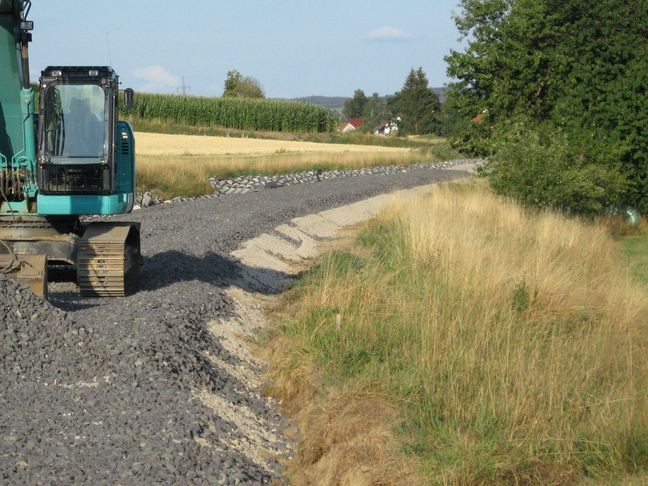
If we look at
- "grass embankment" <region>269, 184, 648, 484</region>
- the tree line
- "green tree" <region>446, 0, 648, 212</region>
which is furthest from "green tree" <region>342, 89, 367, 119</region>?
"grass embankment" <region>269, 184, 648, 484</region>

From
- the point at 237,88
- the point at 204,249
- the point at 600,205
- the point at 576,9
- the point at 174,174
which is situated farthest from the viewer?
the point at 237,88

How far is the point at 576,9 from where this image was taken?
28188mm

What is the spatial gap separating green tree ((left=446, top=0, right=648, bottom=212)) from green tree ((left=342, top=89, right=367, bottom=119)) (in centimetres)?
15278

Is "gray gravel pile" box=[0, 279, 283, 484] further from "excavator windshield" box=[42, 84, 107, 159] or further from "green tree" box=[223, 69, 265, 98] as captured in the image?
"green tree" box=[223, 69, 265, 98]

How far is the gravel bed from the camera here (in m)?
6.76

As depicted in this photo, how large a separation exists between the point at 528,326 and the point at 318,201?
19.0 m

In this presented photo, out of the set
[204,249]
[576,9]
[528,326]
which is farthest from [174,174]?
[528,326]

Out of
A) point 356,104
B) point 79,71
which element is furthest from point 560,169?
point 356,104

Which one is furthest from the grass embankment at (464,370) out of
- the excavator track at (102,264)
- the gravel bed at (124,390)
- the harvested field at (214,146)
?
the harvested field at (214,146)

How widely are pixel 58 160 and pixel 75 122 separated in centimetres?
53

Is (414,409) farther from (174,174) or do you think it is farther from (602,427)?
(174,174)

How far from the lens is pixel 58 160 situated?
459 inches

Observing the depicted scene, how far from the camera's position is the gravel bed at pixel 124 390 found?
676cm

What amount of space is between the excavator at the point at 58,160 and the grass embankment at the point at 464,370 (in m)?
2.49
